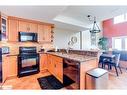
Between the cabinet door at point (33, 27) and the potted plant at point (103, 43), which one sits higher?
the cabinet door at point (33, 27)

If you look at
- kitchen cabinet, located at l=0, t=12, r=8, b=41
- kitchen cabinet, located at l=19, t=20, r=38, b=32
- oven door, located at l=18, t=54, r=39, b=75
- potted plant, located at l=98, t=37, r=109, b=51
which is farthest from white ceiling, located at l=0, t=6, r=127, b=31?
potted plant, located at l=98, t=37, r=109, b=51

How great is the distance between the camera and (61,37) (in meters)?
5.72

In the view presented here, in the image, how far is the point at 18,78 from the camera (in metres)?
3.30

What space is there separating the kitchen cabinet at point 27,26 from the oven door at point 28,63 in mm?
1066

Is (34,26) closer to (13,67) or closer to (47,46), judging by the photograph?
(47,46)

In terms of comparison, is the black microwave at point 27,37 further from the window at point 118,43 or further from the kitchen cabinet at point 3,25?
the window at point 118,43

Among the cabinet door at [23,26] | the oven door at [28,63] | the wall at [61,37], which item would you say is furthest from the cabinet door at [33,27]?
the wall at [61,37]

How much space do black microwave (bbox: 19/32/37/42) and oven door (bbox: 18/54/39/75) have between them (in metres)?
0.66

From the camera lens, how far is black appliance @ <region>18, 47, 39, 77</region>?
3369 millimetres

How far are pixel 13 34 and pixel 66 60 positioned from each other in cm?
237

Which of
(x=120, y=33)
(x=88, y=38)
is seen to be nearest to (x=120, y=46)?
(x=120, y=33)

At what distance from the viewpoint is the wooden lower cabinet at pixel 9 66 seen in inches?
122

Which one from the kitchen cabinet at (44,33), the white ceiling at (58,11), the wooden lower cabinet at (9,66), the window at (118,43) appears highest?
the white ceiling at (58,11)

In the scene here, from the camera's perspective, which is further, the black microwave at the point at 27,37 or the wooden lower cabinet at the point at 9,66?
the black microwave at the point at 27,37
